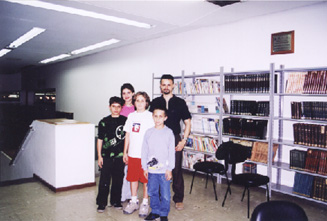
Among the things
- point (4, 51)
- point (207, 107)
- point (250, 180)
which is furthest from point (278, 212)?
point (4, 51)

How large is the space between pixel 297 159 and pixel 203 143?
60.8 inches

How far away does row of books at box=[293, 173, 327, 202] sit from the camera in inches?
128

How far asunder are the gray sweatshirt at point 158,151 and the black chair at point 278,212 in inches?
54.2

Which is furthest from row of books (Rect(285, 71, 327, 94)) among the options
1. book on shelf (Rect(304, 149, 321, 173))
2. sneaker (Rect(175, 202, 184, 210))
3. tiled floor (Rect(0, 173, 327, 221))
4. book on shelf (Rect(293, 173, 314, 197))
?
sneaker (Rect(175, 202, 184, 210))

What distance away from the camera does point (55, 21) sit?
15.1 feet

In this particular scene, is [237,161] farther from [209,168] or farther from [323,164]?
[323,164]

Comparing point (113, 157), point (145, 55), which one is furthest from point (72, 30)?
point (113, 157)

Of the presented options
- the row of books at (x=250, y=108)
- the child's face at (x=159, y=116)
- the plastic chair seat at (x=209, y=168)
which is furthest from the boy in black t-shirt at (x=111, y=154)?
the row of books at (x=250, y=108)

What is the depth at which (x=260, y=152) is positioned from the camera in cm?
385

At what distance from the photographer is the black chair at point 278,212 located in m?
1.31

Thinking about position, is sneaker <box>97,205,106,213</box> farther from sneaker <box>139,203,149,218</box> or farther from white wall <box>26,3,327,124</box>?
white wall <box>26,3,327,124</box>

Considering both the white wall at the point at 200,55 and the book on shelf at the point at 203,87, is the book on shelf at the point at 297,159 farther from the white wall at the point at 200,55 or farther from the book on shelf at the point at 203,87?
the book on shelf at the point at 203,87

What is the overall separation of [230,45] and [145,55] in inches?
98.2

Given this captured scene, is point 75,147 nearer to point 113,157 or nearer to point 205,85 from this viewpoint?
point 113,157
